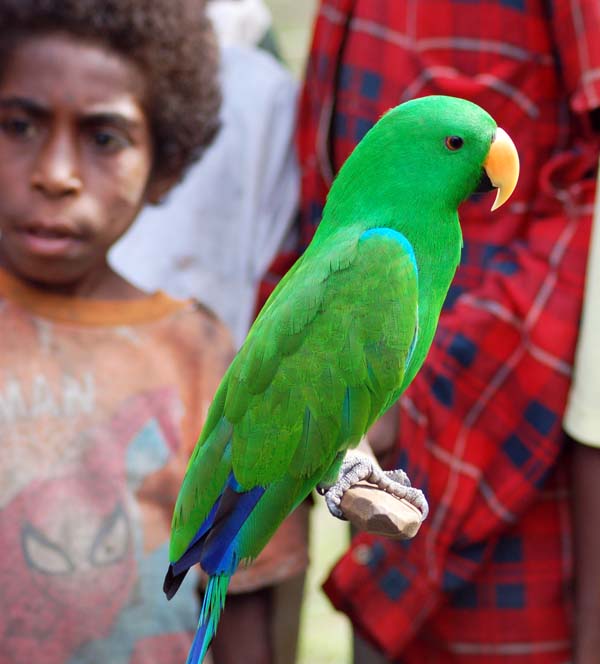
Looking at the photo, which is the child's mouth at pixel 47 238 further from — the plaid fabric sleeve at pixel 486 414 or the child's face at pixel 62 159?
the plaid fabric sleeve at pixel 486 414

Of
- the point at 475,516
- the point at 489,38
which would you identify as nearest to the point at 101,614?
the point at 475,516

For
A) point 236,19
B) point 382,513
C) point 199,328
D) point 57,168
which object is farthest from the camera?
point 236,19

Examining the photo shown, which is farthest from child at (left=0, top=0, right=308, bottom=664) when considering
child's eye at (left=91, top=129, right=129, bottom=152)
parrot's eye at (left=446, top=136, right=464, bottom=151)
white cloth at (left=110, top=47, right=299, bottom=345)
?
parrot's eye at (left=446, top=136, right=464, bottom=151)

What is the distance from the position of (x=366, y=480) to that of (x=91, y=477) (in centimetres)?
48

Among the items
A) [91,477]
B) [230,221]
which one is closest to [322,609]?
[230,221]

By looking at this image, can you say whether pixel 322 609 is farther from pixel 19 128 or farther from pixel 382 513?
pixel 382 513

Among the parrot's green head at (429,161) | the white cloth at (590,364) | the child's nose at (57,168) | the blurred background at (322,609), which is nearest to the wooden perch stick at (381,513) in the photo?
the parrot's green head at (429,161)

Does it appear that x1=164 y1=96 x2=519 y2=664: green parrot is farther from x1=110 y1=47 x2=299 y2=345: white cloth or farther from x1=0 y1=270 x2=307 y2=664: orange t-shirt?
x1=110 y1=47 x2=299 y2=345: white cloth

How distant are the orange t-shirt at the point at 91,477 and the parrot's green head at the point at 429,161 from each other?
1.73ft

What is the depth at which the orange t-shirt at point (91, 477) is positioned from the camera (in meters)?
1.28

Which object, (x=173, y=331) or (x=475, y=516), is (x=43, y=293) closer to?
(x=173, y=331)

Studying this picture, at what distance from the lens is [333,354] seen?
0.90m

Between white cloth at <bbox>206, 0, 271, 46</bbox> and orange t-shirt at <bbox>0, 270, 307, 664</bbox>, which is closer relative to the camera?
orange t-shirt at <bbox>0, 270, 307, 664</bbox>

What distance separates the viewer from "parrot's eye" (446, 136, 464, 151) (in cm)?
86
